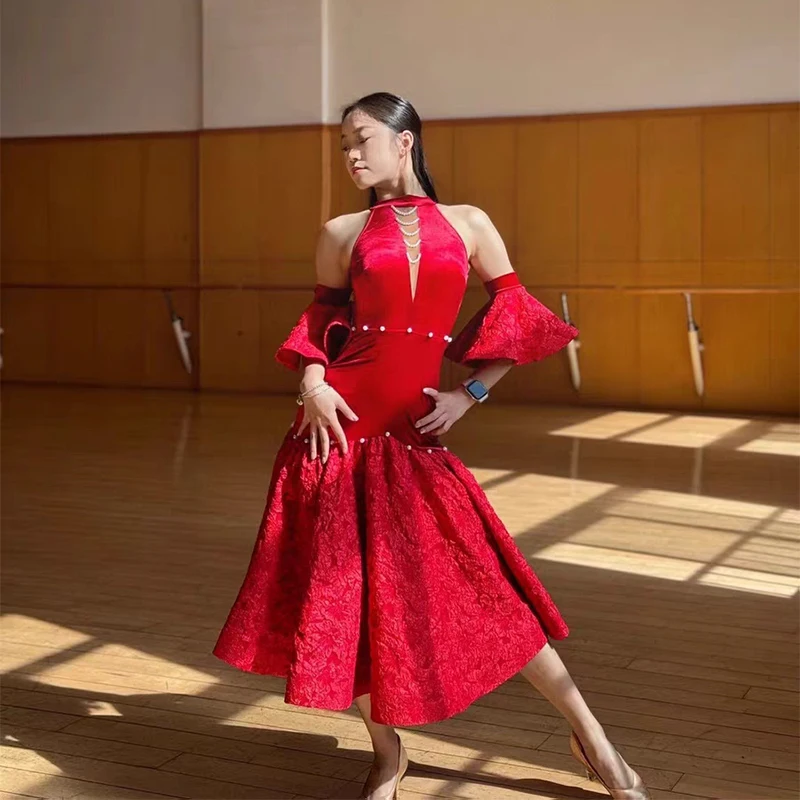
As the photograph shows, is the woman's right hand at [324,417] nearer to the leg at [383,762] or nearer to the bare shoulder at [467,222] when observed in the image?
the bare shoulder at [467,222]

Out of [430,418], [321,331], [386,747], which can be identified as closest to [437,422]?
[430,418]

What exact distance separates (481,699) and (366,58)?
8.77 m

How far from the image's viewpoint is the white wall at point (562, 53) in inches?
390

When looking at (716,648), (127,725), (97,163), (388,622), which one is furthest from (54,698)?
(97,163)

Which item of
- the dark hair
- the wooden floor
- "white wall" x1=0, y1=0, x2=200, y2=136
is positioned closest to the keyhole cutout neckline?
the dark hair

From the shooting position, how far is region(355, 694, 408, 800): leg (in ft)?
7.97

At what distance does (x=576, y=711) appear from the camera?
7.80ft

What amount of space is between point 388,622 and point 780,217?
8.48 meters

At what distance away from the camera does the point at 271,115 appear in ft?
37.6

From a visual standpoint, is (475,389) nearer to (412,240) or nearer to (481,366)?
(481,366)

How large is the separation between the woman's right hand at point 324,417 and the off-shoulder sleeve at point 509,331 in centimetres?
25

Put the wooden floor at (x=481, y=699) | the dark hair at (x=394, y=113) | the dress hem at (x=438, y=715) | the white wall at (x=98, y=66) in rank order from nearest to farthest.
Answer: the dress hem at (x=438, y=715) → the dark hair at (x=394, y=113) → the wooden floor at (x=481, y=699) → the white wall at (x=98, y=66)

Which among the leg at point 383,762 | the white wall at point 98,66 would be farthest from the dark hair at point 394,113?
the white wall at point 98,66

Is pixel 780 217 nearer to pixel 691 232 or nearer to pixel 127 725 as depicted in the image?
pixel 691 232
